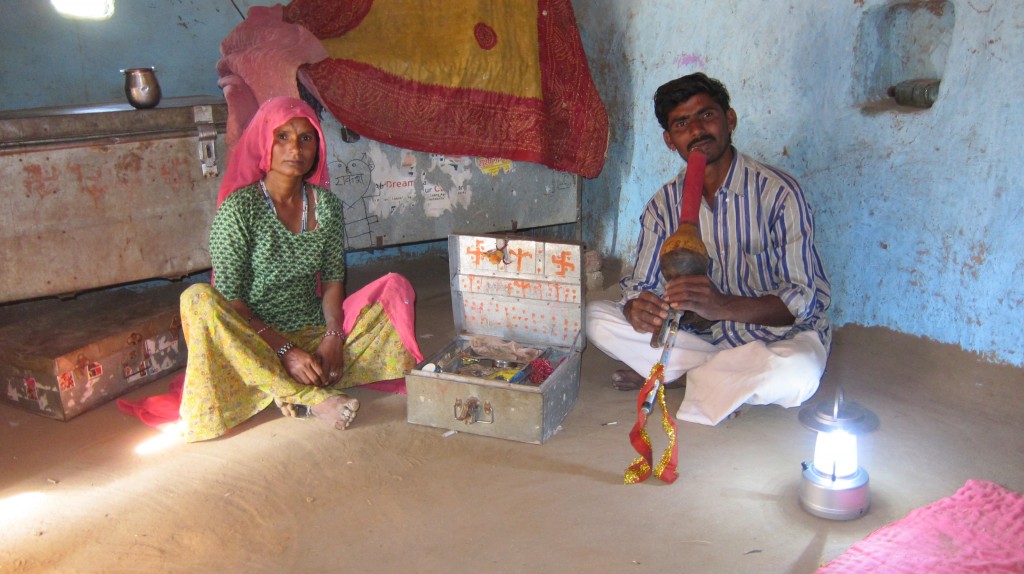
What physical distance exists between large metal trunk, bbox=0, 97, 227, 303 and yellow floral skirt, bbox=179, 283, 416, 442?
3.39ft

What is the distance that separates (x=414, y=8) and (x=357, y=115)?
723 millimetres

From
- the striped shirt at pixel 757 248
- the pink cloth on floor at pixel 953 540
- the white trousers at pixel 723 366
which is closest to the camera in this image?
the pink cloth on floor at pixel 953 540

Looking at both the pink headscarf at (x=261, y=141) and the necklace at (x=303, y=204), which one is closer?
the pink headscarf at (x=261, y=141)

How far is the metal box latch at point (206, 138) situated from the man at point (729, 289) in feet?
6.58

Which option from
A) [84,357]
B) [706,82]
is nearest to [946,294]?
[706,82]

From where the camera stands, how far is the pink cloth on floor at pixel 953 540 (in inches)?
80.8

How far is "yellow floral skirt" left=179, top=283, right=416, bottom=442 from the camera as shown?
9.46ft

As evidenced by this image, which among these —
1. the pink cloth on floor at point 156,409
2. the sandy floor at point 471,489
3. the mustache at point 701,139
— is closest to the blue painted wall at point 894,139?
the sandy floor at point 471,489

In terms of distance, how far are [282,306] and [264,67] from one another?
1202mm

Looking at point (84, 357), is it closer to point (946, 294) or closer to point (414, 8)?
point (414, 8)

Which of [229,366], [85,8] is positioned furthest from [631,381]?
[85,8]

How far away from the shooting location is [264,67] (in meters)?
3.74

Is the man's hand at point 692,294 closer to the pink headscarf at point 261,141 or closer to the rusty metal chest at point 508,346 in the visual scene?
the rusty metal chest at point 508,346

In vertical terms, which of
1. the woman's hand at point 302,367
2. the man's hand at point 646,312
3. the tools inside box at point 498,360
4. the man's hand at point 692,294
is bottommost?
the tools inside box at point 498,360
